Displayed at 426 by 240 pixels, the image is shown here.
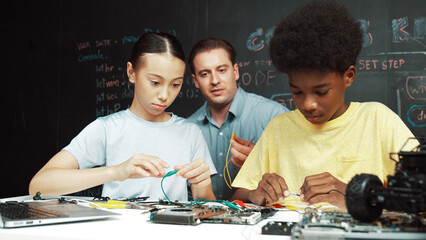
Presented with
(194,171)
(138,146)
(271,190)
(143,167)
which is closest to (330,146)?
(271,190)

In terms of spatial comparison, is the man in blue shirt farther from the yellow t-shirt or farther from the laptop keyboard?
the laptop keyboard

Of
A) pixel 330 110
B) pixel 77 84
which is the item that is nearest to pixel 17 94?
pixel 77 84

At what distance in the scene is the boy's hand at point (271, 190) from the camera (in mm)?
1381

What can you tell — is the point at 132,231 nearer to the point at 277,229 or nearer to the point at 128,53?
the point at 277,229

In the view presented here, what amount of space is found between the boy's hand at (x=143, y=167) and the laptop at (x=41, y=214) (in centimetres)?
33

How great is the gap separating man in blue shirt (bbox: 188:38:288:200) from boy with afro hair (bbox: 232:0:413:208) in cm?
63

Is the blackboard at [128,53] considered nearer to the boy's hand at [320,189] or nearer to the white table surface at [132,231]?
the boy's hand at [320,189]

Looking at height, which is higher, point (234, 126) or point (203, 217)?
point (234, 126)

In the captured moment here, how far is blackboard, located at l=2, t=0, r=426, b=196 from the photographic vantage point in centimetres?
253

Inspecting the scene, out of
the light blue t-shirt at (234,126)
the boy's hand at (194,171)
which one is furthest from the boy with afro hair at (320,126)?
the light blue t-shirt at (234,126)

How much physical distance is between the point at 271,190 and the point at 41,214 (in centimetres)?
77

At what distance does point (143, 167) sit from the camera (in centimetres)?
158

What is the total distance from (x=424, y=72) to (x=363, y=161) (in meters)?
1.20

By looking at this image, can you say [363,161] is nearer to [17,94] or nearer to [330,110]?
[330,110]
